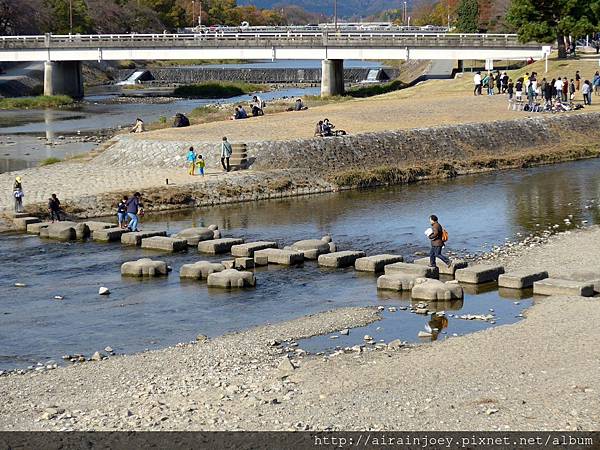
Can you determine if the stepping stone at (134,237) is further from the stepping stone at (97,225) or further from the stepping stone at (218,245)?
the stepping stone at (218,245)

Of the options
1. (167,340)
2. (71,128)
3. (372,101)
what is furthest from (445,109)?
(167,340)

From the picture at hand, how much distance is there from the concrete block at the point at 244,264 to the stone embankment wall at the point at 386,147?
655 inches

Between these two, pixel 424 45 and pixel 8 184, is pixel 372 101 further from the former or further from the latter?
pixel 8 184

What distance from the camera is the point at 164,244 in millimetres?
33656

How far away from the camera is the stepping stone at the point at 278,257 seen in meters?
31.4

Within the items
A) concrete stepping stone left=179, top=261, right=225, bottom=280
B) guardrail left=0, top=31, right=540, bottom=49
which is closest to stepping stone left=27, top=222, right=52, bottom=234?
concrete stepping stone left=179, top=261, right=225, bottom=280

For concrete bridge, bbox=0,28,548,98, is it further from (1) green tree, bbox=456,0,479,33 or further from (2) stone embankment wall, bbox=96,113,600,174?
(2) stone embankment wall, bbox=96,113,600,174

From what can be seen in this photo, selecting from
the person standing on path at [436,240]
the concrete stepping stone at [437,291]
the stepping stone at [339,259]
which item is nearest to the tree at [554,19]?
the stepping stone at [339,259]

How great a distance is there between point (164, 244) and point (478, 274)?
992 centimetres

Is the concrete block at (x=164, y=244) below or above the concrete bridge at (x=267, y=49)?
below

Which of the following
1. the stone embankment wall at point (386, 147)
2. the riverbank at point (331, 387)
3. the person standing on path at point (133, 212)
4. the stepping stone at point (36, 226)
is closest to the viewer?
the riverbank at point (331, 387)

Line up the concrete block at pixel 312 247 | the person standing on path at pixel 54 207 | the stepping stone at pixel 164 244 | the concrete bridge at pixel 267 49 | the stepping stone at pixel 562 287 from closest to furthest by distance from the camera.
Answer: the stepping stone at pixel 562 287, the concrete block at pixel 312 247, the stepping stone at pixel 164 244, the person standing on path at pixel 54 207, the concrete bridge at pixel 267 49

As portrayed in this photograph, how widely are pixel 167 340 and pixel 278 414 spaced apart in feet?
20.2

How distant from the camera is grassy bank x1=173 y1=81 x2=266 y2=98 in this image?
104 m
